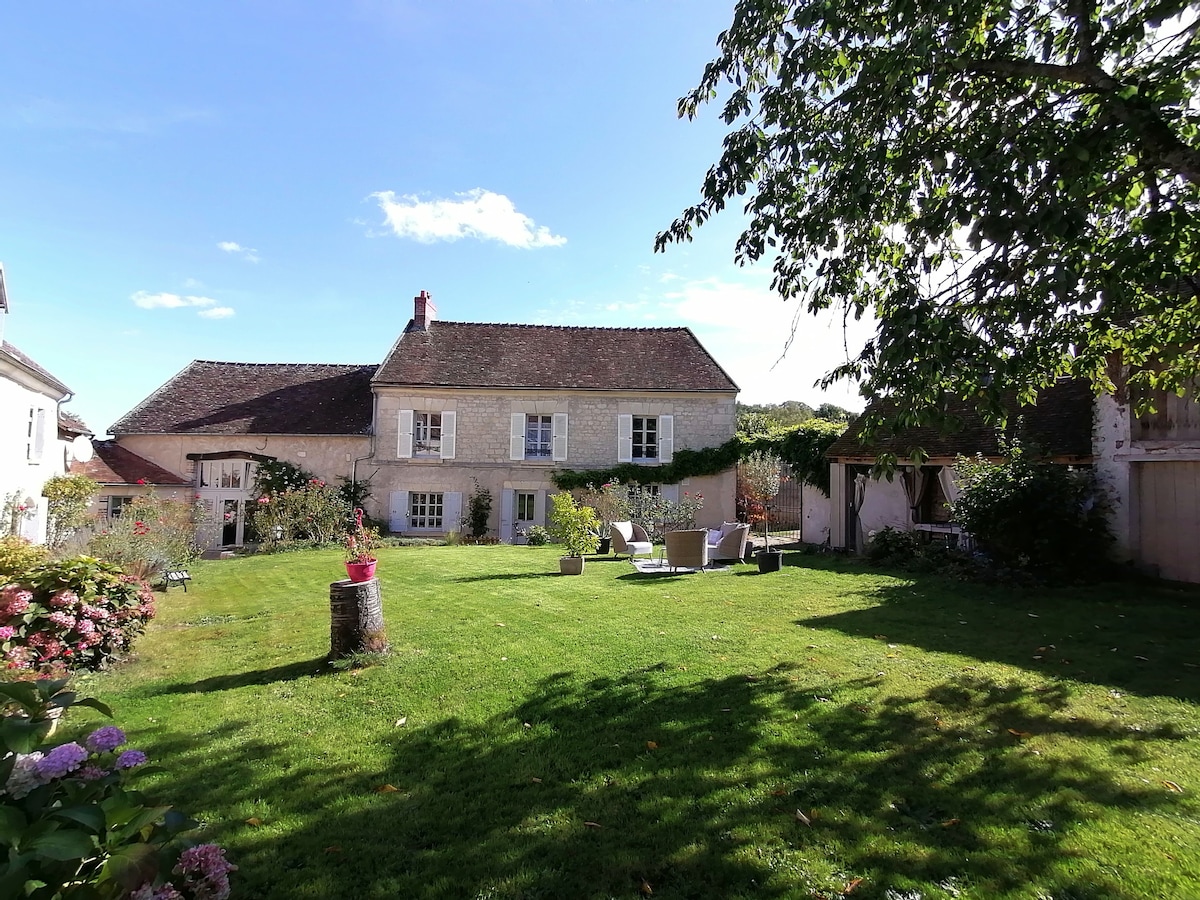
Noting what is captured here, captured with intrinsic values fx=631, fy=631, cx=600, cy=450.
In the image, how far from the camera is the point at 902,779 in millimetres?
3266

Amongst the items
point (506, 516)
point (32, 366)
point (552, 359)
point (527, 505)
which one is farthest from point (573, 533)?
point (552, 359)

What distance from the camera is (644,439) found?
19.9 meters

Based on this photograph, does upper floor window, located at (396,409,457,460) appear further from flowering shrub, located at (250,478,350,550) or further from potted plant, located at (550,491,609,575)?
potted plant, located at (550,491,609,575)

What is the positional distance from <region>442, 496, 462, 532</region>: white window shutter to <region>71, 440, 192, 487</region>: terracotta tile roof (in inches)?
290

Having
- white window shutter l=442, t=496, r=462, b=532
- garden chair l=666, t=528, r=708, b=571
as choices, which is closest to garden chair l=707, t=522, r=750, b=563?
garden chair l=666, t=528, r=708, b=571

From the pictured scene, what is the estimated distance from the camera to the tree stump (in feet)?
18.1

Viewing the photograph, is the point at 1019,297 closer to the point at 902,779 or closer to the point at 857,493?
the point at 902,779

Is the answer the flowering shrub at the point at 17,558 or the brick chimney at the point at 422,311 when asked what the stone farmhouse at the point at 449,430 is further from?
the flowering shrub at the point at 17,558

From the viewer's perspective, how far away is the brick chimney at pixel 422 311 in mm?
21297

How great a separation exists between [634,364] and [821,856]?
18768 mm

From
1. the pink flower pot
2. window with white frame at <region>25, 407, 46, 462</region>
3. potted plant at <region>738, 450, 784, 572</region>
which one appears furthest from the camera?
potted plant at <region>738, 450, 784, 572</region>

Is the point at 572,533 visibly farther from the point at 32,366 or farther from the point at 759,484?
the point at 759,484

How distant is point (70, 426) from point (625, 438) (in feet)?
48.6

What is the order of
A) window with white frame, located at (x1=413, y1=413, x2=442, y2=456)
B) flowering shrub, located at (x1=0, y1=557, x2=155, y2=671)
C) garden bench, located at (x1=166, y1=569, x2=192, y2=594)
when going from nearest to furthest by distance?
flowering shrub, located at (x1=0, y1=557, x2=155, y2=671)
garden bench, located at (x1=166, y1=569, x2=192, y2=594)
window with white frame, located at (x1=413, y1=413, x2=442, y2=456)
